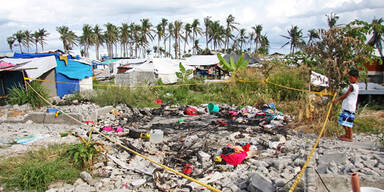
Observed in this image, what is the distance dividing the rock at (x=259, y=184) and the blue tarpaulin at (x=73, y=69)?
11.0 meters

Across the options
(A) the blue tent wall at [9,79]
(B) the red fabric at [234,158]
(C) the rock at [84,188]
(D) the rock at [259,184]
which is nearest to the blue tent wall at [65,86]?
(A) the blue tent wall at [9,79]

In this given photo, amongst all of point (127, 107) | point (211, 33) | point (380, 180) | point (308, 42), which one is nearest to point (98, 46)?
point (211, 33)

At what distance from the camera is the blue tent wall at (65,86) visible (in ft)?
37.2

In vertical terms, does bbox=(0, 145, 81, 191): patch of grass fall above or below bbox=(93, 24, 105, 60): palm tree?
below

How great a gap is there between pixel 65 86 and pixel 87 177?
31.4ft

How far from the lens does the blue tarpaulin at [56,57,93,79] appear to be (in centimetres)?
1153

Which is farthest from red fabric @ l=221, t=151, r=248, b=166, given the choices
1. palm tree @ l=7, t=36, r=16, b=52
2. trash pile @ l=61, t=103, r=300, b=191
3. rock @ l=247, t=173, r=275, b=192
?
palm tree @ l=7, t=36, r=16, b=52

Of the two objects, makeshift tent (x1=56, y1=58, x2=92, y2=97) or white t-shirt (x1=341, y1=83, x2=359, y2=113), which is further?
makeshift tent (x1=56, y1=58, x2=92, y2=97)

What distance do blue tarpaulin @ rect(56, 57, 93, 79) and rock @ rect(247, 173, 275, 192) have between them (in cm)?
1096

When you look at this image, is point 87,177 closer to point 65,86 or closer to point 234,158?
point 234,158

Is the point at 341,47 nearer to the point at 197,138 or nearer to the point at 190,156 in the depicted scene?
the point at 197,138

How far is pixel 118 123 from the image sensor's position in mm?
7117

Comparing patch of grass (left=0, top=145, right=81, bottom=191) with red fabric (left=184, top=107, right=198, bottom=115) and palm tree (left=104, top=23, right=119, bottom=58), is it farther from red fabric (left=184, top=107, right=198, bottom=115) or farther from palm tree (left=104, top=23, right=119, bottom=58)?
palm tree (left=104, top=23, right=119, bottom=58)

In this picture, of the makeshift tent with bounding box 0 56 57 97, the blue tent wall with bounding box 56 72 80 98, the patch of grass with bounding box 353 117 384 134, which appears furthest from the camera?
the blue tent wall with bounding box 56 72 80 98
